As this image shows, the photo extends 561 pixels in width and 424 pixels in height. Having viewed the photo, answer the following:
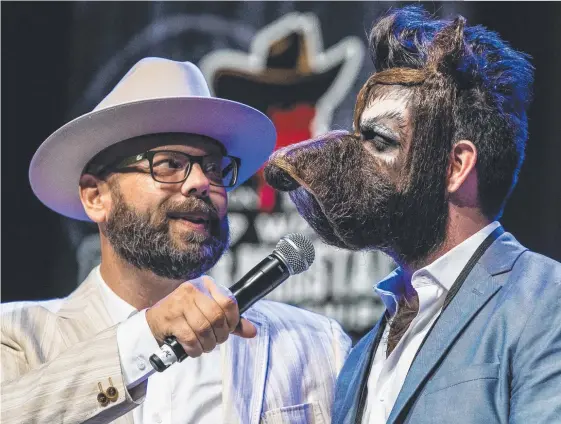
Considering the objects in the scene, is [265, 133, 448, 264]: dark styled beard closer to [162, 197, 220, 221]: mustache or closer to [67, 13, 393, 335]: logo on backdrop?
[162, 197, 220, 221]: mustache

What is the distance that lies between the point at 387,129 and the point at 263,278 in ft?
1.70

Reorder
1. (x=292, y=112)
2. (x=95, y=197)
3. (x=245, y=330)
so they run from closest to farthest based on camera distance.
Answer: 1. (x=245, y=330)
2. (x=95, y=197)
3. (x=292, y=112)

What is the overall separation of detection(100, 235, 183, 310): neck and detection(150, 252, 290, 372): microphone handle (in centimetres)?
85

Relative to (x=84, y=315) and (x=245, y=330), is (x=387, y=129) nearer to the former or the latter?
(x=245, y=330)

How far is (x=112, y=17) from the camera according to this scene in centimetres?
427

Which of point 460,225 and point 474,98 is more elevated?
point 474,98

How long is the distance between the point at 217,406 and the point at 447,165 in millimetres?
1076

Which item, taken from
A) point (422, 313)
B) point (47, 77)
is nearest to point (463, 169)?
point (422, 313)

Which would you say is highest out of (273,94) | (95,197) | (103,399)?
(273,94)

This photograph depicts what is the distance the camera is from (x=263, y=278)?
2123 millimetres

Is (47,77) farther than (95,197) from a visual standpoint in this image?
Yes

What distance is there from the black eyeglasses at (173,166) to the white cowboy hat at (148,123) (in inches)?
3.3

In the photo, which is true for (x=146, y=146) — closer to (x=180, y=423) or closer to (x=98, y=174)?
(x=98, y=174)

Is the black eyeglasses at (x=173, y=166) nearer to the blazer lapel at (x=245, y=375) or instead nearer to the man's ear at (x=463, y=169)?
the blazer lapel at (x=245, y=375)
